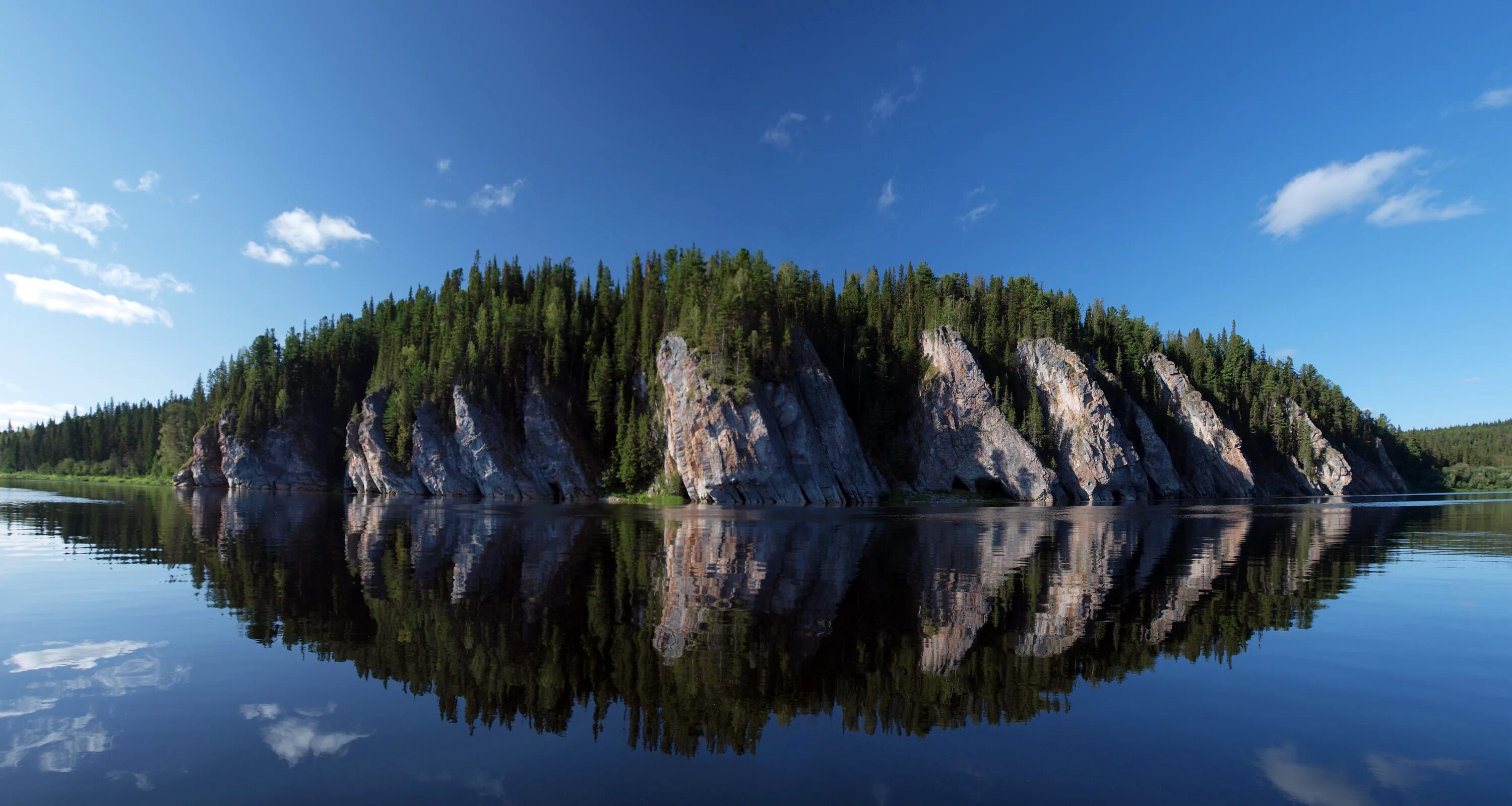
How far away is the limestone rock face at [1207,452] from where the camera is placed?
13638cm

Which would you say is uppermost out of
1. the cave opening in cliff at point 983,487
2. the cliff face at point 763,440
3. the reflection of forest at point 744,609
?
the cliff face at point 763,440

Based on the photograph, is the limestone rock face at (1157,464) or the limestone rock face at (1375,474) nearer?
the limestone rock face at (1157,464)

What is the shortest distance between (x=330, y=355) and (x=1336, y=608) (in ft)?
568

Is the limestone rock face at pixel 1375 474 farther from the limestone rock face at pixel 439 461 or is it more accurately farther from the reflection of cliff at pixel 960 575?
the limestone rock face at pixel 439 461

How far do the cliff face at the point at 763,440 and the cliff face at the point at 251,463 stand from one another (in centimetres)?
8538

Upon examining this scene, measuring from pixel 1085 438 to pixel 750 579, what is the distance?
10185 cm

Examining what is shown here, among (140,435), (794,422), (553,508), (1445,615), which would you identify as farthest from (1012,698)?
(140,435)

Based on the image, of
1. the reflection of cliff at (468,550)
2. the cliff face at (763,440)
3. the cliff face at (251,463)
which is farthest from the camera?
the cliff face at (251,463)

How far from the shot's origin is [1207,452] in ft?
455

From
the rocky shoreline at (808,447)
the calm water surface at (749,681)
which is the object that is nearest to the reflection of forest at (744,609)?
the calm water surface at (749,681)

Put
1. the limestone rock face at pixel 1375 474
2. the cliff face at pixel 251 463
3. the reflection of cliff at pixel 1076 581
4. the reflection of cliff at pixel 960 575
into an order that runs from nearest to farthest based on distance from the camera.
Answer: the reflection of cliff at pixel 960 575 → the reflection of cliff at pixel 1076 581 → the cliff face at pixel 251 463 → the limestone rock face at pixel 1375 474

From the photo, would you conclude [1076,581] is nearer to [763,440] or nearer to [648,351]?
[763,440]

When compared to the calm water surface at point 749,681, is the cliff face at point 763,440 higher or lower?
higher

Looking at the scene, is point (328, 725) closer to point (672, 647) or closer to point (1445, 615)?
point (672, 647)
